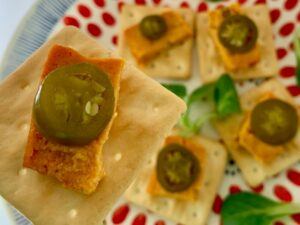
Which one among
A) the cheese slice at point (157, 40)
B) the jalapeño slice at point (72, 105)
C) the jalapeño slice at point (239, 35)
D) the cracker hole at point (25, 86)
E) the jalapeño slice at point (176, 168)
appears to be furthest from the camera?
the cheese slice at point (157, 40)

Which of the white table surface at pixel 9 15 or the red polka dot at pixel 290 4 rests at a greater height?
the red polka dot at pixel 290 4

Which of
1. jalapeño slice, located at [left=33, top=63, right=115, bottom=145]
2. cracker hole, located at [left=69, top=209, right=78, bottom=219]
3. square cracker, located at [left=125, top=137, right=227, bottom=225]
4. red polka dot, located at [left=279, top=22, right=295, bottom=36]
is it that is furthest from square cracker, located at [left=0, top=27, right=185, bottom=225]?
red polka dot, located at [left=279, top=22, right=295, bottom=36]

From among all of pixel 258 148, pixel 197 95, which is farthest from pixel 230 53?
pixel 258 148

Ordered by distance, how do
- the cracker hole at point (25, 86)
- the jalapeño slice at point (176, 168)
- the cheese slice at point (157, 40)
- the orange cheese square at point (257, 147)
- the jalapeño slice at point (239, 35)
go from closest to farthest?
1. the cracker hole at point (25, 86)
2. the jalapeño slice at point (176, 168)
3. the orange cheese square at point (257, 147)
4. the jalapeño slice at point (239, 35)
5. the cheese slice at point (157, 40)

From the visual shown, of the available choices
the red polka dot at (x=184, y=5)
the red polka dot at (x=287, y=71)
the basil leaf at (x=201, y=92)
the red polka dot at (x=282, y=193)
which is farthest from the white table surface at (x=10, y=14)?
the red polka dot at (x=282, y=193)

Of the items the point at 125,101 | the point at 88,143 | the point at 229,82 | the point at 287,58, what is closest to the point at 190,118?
the point at 229,82

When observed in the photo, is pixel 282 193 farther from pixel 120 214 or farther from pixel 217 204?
pixel 120 214

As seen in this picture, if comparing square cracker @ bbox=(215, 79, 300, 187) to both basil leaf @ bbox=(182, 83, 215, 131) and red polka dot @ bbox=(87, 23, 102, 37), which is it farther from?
red polka dot @ bbox=(87, 23, 102, 37)

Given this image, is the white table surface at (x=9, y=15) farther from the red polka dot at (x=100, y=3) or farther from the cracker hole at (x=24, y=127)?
the cracker hole at (x=24, y=127)
